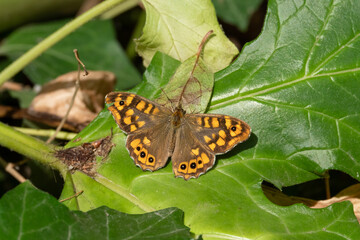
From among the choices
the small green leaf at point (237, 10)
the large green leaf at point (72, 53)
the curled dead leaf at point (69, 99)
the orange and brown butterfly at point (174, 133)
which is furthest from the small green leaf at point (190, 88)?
the small green leaf at point (237, 10)

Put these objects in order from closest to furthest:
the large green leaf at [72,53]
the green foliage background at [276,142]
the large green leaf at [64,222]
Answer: the large green leaf at [64,222], the green foliage background at [276,142], the large green leaf at [72,53]

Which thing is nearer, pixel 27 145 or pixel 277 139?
pixel 277 139

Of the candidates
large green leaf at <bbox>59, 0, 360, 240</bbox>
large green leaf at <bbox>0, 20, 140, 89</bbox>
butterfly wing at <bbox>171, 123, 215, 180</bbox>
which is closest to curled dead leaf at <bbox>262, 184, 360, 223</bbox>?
large green leaf at <bbox>59, 0, 360, 240</bbox>

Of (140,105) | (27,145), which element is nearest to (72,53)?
(27,145)

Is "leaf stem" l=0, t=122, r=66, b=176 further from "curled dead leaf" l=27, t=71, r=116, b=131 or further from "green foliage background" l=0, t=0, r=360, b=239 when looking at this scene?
"curled dead leaf" l=27, t=71, r=116, b=131

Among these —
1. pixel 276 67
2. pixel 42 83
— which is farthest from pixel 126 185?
pixel 42 83

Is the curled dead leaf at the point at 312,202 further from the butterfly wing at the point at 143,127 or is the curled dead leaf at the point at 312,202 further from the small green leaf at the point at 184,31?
the small green leaf at the point at 184,31

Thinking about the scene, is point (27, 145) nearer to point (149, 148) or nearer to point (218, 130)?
point (149, 148)
